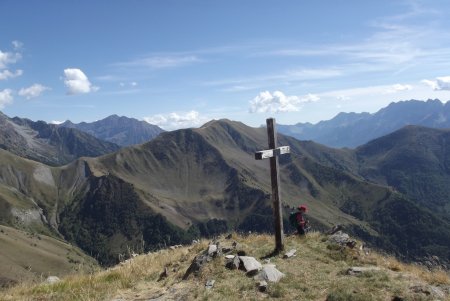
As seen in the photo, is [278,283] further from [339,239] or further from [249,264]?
[339,239]

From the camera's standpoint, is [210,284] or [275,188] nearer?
[210,284]

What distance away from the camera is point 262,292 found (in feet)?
42.2

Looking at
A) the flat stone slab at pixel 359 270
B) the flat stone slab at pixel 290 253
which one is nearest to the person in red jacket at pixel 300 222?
the flat stone slab at pixel 290 253

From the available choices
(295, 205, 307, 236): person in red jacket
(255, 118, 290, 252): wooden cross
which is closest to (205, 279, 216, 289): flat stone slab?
(255, 118, 290, 252): wooden cross

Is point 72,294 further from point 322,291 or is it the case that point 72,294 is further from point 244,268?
point 322,291

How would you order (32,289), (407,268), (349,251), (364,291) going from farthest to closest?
1. (349,251)
2. (407,268)
3. (32,289)
4. (364,291)

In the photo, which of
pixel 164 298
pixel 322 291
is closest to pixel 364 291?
pixel 322 291

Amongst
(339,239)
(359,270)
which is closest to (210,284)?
(359,270)

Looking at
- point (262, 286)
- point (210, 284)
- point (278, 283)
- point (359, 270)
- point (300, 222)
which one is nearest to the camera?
point (262, 286)

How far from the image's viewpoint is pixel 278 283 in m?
13.3

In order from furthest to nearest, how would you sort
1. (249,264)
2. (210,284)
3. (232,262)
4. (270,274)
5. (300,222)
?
1. (300,222)
2. (232,262)
3. (249,264)
4. (270,274)
5. (210,284)

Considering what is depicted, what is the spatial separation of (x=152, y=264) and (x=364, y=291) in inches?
355

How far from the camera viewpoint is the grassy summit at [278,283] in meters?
12.5

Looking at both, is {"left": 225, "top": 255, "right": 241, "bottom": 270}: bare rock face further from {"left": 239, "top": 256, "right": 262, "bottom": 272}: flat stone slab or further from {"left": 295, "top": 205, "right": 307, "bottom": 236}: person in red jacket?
{"left": 295, "top": 205, "right": 307, "bottom": 236}: person in red jacket
